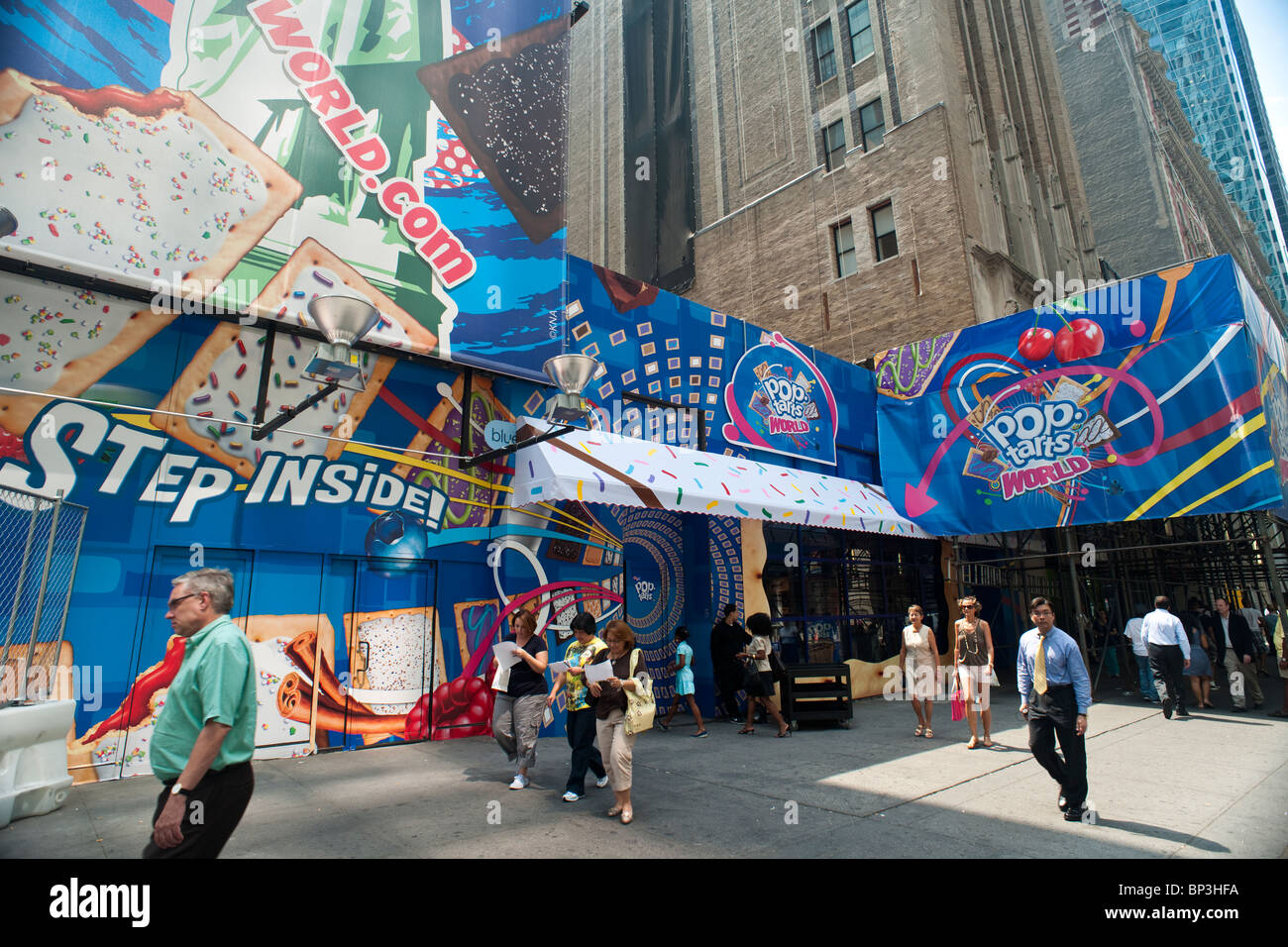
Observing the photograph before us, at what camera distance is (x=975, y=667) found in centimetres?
884

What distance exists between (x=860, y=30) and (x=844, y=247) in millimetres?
7356

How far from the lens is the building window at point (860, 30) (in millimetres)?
21016

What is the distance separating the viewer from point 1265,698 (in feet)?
41.5

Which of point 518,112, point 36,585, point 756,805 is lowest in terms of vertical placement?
point 756,805

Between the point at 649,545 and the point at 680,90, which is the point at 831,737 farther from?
the point at 680,90

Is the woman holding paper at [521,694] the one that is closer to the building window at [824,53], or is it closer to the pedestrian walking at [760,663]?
the pedestrian walking at [760,663]

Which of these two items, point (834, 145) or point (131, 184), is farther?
point (834, 145)

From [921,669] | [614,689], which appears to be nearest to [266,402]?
[614,689]

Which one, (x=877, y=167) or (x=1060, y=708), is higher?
(x=877, y=167)

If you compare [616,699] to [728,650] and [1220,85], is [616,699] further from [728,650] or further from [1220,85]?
[1220,85]

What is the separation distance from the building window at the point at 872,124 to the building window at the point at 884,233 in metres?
2.17

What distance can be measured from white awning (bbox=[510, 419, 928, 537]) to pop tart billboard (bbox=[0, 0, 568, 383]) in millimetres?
1572

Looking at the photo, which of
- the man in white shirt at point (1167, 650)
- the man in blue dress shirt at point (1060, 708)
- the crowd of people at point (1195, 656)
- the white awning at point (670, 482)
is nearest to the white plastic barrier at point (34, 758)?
the white awning at point (670, 482)
